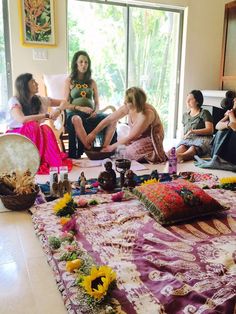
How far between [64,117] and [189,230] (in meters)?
2.41

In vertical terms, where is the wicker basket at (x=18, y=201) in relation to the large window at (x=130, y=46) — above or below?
below

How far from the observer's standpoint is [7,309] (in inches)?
52.1

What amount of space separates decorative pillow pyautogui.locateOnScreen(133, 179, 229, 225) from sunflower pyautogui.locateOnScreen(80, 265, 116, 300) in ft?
2.05

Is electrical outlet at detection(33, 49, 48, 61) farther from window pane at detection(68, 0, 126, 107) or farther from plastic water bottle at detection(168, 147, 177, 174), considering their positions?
plastic water bottle at detection(168, 147, 177, 174)

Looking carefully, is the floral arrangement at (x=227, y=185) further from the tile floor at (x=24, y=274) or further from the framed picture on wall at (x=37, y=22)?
the framed picture on wall at (x=37, y=22)

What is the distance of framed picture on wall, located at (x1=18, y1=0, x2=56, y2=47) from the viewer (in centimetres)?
421

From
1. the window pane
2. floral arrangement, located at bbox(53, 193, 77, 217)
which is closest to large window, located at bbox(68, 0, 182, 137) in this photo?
the window pane

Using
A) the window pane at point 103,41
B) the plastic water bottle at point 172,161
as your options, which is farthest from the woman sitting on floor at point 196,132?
the window pane at point 103,41

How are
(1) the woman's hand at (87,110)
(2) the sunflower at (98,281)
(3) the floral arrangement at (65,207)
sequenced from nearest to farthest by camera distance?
(2) the sunflower at (98,281) → (3) the floral arrangement at (65,207) → (1) the woman's hand at (87,110)

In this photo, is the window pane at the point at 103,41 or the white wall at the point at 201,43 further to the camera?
the white wall at the point at 201,43

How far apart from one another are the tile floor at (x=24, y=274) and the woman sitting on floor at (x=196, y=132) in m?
2.16

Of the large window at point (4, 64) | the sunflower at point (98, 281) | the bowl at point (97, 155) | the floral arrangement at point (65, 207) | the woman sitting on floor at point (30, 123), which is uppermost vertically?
the large window at point (4, 64)

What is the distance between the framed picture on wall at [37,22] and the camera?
4211 mm

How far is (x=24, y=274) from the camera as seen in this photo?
1562 millimetres
